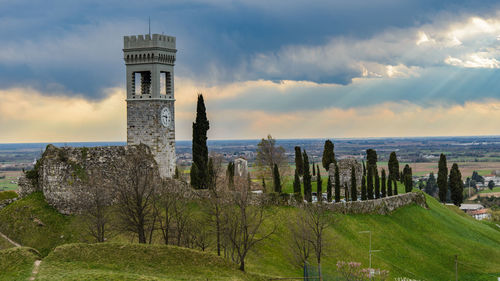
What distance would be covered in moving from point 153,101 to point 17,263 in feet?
102

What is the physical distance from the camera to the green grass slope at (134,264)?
30031 millimetres

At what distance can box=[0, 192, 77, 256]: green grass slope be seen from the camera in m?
42.8

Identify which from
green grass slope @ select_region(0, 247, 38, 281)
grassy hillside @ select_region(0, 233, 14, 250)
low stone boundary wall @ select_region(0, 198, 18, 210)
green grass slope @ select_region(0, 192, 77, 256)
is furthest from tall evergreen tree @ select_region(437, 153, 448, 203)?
green grass slope @ select_region(0, 247, 38, 281)

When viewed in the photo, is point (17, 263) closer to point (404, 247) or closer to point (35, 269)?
point (35, 269)

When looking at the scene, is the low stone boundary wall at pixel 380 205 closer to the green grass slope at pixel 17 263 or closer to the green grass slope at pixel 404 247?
Result: the green grass slope at pixel 404 247

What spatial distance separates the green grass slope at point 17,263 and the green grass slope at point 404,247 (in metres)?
15.7

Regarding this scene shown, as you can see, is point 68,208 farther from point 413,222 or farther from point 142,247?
point 413,222

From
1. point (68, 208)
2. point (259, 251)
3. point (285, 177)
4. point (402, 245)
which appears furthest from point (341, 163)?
point (68, 208)

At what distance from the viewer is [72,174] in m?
46.3

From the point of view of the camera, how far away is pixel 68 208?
45875 mm

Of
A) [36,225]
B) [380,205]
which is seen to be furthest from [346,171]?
[36,225]

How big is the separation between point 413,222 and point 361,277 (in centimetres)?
2702

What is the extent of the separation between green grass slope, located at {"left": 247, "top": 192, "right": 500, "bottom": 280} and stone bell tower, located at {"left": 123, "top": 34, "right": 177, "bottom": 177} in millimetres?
15629

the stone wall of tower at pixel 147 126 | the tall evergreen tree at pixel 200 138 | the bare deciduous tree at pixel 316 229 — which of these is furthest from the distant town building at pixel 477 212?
the stone wall of tower at pixel 147 126
